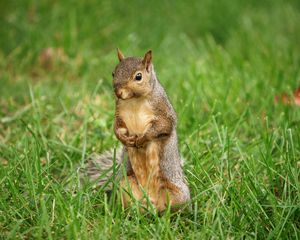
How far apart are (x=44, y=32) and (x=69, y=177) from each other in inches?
107

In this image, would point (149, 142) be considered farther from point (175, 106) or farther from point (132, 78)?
point (175, 106)

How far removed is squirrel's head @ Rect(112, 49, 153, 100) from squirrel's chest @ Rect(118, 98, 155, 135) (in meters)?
0.06

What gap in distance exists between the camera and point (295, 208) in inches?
112

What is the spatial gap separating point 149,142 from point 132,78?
1.10ft

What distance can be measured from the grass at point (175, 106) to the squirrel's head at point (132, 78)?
494 millimetres

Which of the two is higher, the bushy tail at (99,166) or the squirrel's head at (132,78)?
the squirrel's head at (132,78)

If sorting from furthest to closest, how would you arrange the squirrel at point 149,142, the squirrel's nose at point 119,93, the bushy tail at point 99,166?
the bushy tail at point 99,166 < the squirrel at point 149,142 < the squirrel's nose at point 119,93

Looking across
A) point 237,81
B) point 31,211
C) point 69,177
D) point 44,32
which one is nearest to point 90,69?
point 44,32

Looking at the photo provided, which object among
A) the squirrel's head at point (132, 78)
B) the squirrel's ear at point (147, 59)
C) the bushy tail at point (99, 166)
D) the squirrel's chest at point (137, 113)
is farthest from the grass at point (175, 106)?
the squirrel's ear at point (147, 59)

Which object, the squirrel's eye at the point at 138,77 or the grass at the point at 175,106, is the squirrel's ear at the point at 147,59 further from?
the grass at the point at 175,106

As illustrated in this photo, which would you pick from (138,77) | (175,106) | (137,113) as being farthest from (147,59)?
(175,106)

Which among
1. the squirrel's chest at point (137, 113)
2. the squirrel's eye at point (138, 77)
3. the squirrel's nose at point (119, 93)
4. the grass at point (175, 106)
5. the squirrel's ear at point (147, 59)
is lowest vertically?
the grass at point (175, 106)

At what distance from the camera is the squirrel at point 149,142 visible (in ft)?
9.72

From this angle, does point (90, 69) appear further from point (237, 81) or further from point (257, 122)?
point (257, 122)
